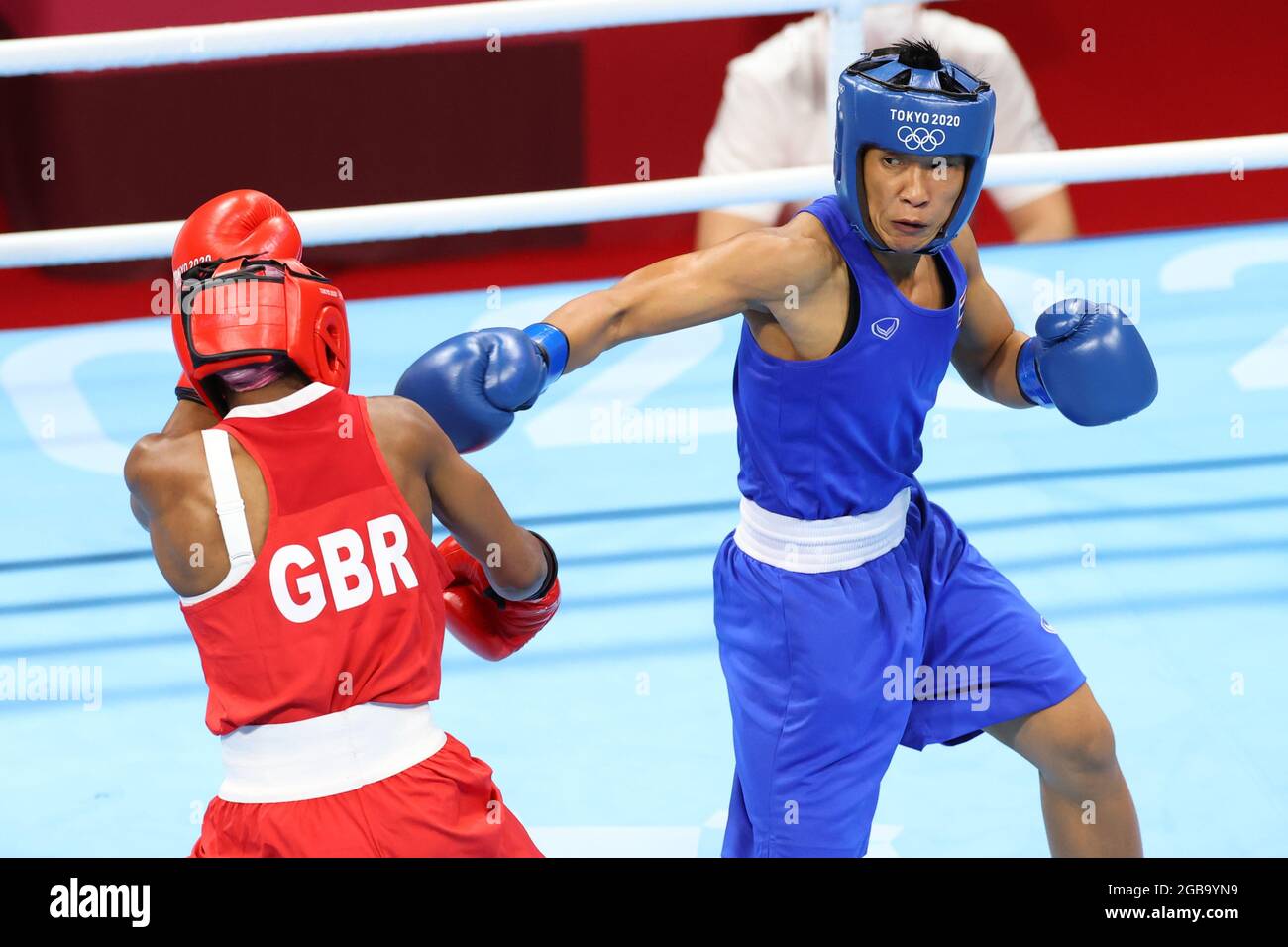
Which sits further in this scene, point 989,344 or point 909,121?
point 989,344

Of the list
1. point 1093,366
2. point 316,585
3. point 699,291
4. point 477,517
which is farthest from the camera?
point 1093,366

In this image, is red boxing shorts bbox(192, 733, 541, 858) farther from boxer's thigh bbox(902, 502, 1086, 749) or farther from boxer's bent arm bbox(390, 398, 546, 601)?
boxer's thigh bbox(902, 502, 1086, 749)

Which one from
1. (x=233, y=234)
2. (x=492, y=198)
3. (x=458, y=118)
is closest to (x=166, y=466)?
(x=233, y=234)

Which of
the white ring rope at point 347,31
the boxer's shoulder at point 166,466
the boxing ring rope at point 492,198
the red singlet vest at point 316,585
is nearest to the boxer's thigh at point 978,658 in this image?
the red singlet vest at point 316,585

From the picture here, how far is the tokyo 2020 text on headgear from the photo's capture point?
1969 millimetres

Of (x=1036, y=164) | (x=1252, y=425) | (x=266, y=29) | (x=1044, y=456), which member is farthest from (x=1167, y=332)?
(x=266, y=29)

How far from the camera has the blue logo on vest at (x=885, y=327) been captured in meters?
2.33

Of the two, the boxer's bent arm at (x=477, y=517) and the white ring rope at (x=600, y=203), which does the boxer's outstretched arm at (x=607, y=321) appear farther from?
the white ring rope at (x=600, y=203)

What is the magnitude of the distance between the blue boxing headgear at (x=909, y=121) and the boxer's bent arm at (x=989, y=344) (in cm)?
31

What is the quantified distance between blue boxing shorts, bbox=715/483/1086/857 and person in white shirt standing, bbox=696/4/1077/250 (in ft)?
9.83

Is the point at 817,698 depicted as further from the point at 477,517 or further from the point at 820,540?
the point at 477,517

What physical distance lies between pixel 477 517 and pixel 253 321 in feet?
1.35

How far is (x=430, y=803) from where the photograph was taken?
6.60ft

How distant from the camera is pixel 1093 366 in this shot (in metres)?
2.53
